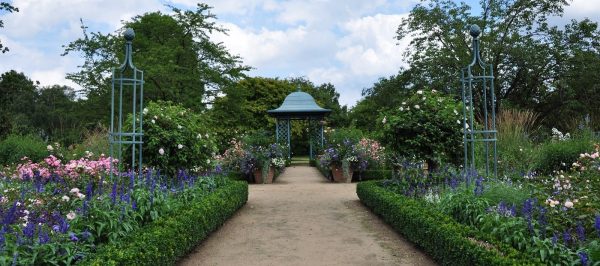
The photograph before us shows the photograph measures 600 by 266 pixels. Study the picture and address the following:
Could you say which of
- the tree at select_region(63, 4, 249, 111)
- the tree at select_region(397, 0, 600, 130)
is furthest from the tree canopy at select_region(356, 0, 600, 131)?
the tree at select_region(63, 4, 249, 111)

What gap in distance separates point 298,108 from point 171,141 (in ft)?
32.9

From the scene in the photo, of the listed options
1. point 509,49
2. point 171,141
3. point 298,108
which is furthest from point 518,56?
point 171,141

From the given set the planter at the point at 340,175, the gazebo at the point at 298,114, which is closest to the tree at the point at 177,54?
the gazebo at the point at 298,114

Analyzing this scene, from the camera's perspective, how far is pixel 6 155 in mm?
10773

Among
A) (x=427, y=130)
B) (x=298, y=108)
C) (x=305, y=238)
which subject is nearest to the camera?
(x=305, y=238)

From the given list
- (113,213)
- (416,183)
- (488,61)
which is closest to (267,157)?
(416,183)

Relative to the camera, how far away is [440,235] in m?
4.03

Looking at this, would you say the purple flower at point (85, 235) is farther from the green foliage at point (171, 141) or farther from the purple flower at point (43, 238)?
the green foliage at point (171, 141)

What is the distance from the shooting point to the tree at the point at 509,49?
58.5 feet

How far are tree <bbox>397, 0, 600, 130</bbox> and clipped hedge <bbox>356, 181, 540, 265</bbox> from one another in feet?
43.1

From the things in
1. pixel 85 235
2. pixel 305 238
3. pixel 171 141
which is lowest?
pixel 305 238

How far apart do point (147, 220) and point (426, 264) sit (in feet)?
8.88

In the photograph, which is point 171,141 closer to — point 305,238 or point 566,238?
point 305,238

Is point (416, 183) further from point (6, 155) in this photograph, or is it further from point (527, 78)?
point (527, 78)
